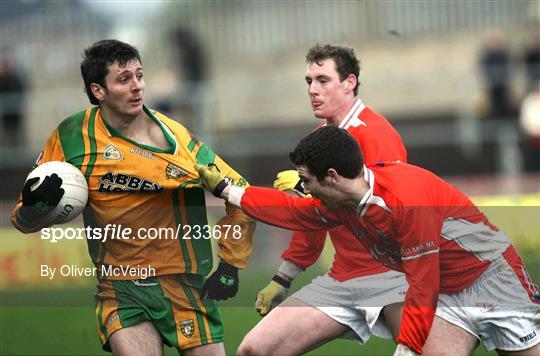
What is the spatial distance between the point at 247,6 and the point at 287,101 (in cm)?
188

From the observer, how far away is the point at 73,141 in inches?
249

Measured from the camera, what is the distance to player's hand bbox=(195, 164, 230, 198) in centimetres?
A: 627

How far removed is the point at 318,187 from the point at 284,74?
12711 mm

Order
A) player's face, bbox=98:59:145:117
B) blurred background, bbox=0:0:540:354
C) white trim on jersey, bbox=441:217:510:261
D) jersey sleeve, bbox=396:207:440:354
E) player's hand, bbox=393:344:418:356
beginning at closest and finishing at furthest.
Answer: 1. player's hand, bbox=393:344:418:356
2. jersey sleeve, bbox=396:207:440:354
3. white trim on jersey, bbox=441:217:510:261
4. player's face, bbox=98:59:145:117
5. blurred background, bbox=0:0:540:354

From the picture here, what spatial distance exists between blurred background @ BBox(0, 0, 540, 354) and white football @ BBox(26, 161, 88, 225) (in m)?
8.47

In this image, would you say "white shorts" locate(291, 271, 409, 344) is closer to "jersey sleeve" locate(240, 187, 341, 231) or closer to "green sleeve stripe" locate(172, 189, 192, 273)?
"jersey sleeve" locate(240, 187, 341, 231)

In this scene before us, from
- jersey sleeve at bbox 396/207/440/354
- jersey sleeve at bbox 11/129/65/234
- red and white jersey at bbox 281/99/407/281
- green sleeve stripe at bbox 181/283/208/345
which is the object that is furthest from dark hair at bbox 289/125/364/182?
jersey sleeve at bbox 11/129/65/234

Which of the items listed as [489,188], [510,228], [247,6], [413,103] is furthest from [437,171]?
[510,228]

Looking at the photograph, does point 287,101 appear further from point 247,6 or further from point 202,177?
point 202,177

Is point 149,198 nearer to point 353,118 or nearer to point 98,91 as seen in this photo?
point 98,91

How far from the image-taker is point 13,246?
6887 mm

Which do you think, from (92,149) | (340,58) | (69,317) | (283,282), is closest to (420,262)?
(283,282)

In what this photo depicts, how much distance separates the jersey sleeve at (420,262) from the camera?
5.86 m

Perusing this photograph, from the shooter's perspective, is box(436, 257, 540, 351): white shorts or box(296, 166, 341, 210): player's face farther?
box(436, 257, 540, 351): white shorts
